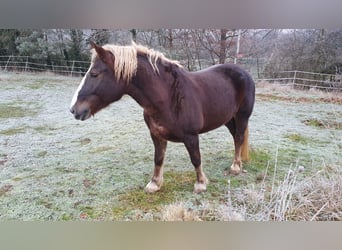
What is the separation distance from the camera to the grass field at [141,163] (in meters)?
1.39

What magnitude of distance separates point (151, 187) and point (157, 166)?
0.35ft

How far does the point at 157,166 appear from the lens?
4.75ft

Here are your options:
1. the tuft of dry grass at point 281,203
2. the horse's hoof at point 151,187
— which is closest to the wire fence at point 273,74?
the tuft of dry grass at point 281,203

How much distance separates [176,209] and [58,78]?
89cm

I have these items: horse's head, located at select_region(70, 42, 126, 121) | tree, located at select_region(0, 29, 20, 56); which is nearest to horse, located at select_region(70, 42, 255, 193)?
horse's head, located at select_region(70, 42, 126, 121)

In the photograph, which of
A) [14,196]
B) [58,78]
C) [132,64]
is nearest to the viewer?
[132,64]

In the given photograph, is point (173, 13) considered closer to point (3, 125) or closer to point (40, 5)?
point (40, 5)

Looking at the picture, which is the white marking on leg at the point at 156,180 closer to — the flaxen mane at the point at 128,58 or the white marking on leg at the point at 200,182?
the white marking on leg at the point at 200,182

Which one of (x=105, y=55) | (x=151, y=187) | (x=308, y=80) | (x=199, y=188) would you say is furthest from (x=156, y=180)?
(x=308, y=80)

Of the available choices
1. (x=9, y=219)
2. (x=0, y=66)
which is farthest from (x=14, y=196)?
(x=0, y=66)

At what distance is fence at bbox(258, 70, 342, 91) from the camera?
4.82 ft

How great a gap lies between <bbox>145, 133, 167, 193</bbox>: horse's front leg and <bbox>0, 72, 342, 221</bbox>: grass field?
31mm

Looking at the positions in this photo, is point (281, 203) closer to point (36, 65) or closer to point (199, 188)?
→ point (199, 188)

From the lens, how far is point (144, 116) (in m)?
1.39
